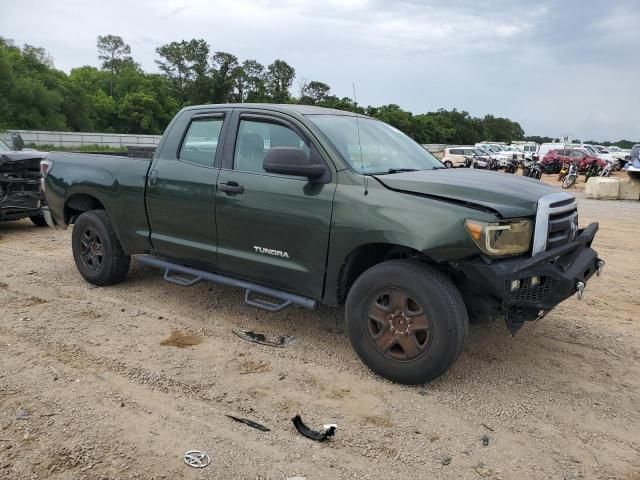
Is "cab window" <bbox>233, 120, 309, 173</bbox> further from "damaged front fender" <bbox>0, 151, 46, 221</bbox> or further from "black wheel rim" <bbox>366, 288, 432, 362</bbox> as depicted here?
"damaged front fender" <bbox>0, 151, 46, 221</bbox>

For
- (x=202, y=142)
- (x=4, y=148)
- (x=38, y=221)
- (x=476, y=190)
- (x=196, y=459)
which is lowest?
(x=196, y=459)

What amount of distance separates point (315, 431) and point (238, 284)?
5.54ft

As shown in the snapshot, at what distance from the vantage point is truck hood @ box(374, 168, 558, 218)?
3.48 metres

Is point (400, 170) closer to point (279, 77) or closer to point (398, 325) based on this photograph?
point (398, 325)

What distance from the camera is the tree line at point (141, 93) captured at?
5612 centimetres

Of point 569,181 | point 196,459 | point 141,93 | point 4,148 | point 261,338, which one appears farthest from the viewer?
point 141,93

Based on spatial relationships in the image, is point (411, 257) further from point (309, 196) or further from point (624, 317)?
point (624, 317)

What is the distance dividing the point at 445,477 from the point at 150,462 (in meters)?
1.52

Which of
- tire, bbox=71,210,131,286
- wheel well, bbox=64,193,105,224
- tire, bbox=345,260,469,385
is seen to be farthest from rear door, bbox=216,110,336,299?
wheel well, bbox=64,193,105,224

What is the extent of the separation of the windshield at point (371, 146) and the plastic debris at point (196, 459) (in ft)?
7.10

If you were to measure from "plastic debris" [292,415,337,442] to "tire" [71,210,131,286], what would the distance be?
3.21 metres

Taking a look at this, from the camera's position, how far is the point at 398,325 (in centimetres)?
367

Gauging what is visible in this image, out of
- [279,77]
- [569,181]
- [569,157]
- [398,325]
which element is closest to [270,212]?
[398,325]

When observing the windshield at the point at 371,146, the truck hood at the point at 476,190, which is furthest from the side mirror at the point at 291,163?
the truck hood at the point at 476,190
